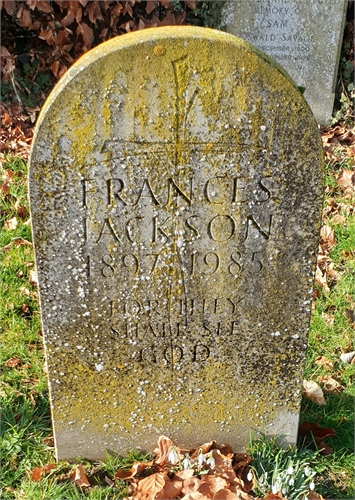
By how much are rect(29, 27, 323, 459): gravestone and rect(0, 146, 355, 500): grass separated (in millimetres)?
153

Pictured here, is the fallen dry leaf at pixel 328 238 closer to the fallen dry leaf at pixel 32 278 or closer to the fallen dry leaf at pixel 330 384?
the fallen dry leaf at pixel 330 384

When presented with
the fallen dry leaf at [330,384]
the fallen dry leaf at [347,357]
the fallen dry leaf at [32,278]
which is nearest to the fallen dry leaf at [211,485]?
the fallen dry leaf at [330,384]

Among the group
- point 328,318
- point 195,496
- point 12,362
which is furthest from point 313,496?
point 12,362

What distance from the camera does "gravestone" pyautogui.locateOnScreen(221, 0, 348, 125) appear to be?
562cm

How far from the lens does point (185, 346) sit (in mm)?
2355

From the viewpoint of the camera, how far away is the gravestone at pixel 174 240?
186cm

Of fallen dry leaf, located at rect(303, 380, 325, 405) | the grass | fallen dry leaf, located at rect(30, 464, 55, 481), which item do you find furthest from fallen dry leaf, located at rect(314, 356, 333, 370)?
fallen dry leaf, located at rect(30, 464, 55, 481)

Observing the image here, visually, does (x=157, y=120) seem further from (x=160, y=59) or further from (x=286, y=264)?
(x=286, y=264)

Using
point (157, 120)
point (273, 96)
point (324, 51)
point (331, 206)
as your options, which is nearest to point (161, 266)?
point (157, 120)

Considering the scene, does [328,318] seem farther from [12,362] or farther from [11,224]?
[11,224]

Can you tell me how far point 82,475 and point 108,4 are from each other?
13.8 feet

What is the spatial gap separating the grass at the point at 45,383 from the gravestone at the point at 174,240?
15 cm

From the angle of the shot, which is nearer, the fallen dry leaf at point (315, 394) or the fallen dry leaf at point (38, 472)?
the fallen dry leaf at point (38, 472)

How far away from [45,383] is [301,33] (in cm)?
441
